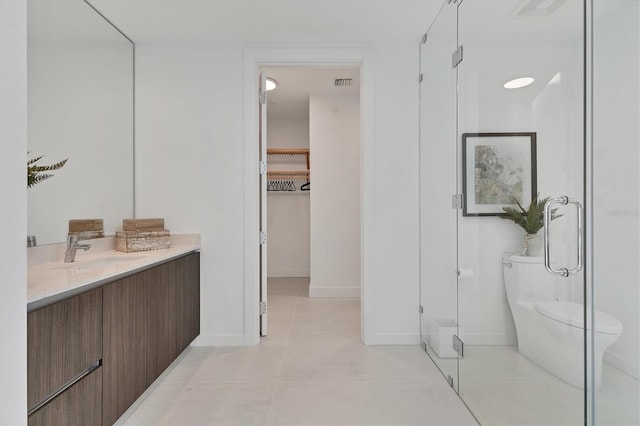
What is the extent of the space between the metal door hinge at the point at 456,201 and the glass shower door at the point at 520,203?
0.17 ft

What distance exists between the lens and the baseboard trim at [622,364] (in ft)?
3.44

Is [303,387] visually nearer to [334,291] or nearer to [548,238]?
[548,238]

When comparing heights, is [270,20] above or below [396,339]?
above

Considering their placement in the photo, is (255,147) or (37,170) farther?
(255,147)

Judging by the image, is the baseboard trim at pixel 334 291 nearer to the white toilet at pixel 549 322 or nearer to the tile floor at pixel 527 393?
the tile floor at pixel 527 393

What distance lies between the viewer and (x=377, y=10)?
8.09ft

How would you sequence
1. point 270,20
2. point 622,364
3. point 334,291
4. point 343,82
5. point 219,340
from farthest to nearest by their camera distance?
point 334,291
point 343,82
point 219,340
point 270,20
point 622,364

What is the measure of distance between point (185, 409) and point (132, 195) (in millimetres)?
1696

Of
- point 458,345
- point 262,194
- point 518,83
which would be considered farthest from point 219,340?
point 518,83

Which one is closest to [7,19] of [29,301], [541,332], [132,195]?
[29,301]

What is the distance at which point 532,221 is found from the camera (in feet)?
4.70

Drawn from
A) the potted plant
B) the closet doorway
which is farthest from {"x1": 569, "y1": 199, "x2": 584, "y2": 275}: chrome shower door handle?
the closet doorway

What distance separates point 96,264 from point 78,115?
101cm

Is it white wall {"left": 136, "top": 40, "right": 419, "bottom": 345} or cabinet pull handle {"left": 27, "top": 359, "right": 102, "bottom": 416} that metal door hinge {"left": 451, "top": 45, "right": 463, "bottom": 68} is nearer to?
white wall {"left": 136, "top": 40, "right": 419, "bottom": 345}
